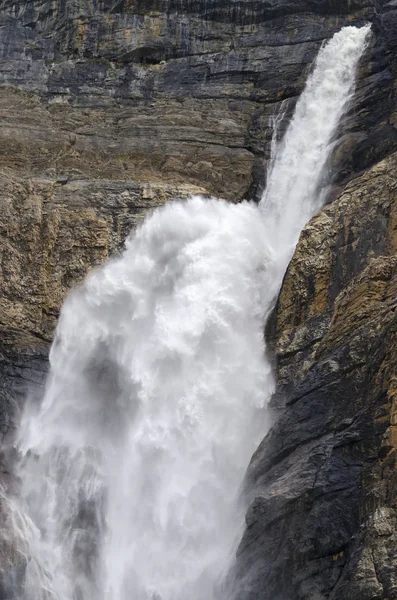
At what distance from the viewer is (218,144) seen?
38.5 m

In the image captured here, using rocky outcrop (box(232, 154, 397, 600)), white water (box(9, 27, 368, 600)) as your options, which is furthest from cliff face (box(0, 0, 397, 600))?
white water (box(9, 27, 368, 600))

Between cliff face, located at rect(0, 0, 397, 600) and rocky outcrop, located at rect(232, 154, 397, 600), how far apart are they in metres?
0.05

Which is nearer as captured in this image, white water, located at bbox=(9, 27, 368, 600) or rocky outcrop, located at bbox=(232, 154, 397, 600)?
rocky outcrop, located at bbox=(232, 154, 397, 600)

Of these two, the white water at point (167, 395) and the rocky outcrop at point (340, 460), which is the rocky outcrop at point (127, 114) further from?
the rocky outcrop at point (340, 460)

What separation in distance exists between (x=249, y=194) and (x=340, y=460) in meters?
17.0

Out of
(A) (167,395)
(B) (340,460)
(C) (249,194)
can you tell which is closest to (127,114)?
(C) (249,194)

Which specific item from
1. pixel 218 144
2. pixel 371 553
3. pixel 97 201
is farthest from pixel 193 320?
pixel 371 553

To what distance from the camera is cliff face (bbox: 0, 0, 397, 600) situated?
21.8 metres

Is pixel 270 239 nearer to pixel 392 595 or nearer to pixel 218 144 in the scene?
pixel 218 144

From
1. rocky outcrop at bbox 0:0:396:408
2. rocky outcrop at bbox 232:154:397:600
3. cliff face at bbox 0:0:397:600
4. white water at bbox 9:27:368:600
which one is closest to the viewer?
rocky outcrop at bbox 232:154:397:600

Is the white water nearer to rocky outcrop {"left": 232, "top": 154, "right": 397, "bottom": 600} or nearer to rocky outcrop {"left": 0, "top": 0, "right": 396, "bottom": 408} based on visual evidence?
rocky outcrop {"left": 0, "top": 0, "right": 396, "bottom": 408}

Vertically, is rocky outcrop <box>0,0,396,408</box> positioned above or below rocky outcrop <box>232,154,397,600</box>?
above

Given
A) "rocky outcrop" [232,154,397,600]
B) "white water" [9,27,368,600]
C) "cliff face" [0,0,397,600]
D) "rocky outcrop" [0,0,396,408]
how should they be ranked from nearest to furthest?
"rocky outcrop" [232,154,397,600], "cliff face" [0,0,397,600], "white water" [9,27,368,600], "rocky outcrop" [0,0,396,408]

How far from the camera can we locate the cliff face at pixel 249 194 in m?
21.8
